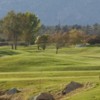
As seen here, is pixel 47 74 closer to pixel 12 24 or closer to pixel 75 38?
pixel 12 24

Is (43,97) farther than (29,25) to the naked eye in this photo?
No

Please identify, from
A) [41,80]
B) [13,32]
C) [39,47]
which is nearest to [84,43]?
[39,47]

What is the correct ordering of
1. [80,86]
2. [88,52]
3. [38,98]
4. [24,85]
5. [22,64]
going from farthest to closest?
[88,52] → [22,64] → [24,85] → [80,86] → [38,98]

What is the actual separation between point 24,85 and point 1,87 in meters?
1.72

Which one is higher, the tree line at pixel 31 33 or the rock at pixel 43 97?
the tree line at pixel 31 33

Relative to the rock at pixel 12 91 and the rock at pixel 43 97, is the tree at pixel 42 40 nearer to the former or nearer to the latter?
the rock at pixel 12 91

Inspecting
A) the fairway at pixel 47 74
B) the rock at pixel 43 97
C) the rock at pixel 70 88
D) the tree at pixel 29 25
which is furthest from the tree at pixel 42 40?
the rock at pixel 43 97

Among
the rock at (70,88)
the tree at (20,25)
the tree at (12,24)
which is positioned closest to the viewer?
the rock at (70,88)

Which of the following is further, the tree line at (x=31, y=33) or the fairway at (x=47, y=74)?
the tree line at (x=31, y=33)

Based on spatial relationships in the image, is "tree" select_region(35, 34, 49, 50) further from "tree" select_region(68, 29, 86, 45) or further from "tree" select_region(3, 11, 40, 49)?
"tree" select_region(68, 29, 86, 45)

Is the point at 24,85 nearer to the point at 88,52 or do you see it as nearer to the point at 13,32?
the point at 88,52

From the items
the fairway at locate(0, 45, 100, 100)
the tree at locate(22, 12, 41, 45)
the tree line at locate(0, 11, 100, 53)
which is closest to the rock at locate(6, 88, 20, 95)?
the fairway at locate(0, 45, 100, 100)

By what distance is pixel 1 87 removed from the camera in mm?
32031

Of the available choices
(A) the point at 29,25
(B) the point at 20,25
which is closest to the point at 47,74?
(B) the point at 20,25
